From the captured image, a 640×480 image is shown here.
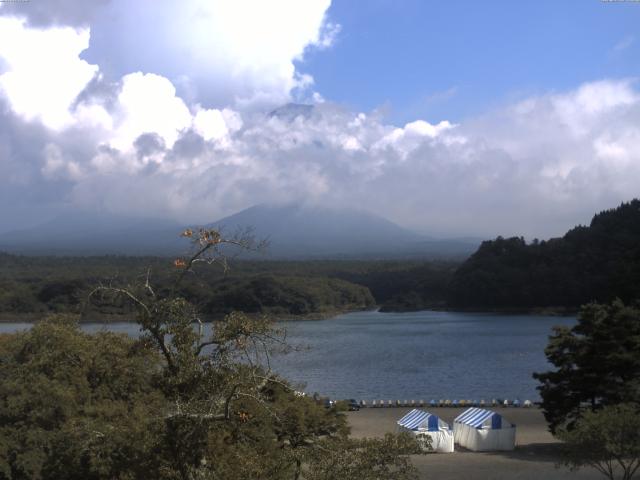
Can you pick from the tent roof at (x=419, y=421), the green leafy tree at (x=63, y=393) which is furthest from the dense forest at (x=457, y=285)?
the green leafy tree at (x=63, y=393)

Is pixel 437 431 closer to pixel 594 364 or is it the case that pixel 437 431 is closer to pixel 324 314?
pixel 594 364

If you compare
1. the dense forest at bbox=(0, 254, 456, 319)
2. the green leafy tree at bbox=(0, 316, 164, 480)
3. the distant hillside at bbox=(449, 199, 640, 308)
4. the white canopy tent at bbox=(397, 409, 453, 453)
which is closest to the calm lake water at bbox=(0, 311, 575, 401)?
the white canopy tent at bbox=(397, 409, 453, 453)

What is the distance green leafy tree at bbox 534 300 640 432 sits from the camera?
548 inches

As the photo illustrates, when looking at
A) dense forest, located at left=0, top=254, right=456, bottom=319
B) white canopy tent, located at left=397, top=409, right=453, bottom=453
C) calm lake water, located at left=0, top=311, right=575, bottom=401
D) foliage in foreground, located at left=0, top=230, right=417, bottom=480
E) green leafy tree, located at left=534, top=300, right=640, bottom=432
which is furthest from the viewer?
dense forest, located at left=0, top=254, right=456, bottom=319

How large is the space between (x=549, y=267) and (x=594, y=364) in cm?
4805

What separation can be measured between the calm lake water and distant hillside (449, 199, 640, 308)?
318cm

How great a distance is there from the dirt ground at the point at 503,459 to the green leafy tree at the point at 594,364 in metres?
0.94

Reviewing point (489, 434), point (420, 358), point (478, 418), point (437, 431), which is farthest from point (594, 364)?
point (420, 358)

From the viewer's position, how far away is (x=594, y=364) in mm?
14242

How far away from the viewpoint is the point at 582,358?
14.4m

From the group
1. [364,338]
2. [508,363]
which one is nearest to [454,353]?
[508,363]

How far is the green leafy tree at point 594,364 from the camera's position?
548 inches

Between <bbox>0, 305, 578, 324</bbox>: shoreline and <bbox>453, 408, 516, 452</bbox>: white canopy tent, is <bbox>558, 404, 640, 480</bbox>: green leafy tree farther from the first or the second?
<bbox>0, 305, 578, 324</bbox>: shoreline

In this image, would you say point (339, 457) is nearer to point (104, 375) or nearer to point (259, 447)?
point (259, 447)
